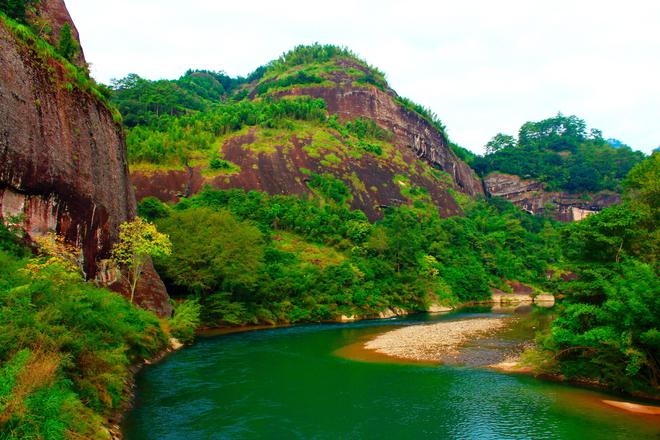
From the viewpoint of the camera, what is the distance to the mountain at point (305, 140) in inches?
2589

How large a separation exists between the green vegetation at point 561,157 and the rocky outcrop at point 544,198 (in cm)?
191

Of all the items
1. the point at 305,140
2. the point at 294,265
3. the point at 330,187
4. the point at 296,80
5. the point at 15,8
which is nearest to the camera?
the point at 15,8

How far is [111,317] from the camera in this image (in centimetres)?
1554

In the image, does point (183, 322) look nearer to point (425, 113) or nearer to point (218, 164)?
point (218, 164)

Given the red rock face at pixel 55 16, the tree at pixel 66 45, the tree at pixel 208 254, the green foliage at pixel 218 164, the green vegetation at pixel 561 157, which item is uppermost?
the green vegetation at pixel 561 157

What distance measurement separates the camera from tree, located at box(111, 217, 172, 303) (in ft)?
87.4

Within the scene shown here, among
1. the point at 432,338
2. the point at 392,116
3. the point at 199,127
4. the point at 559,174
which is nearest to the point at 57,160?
the point at 432,338

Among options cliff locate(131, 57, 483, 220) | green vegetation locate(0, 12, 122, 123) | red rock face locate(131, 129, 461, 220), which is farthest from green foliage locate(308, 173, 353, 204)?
green vegetation locate(0, 12, 122, 123)

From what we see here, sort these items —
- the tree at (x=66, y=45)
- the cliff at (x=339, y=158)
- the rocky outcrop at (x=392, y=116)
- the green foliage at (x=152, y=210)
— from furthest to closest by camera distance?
the rocky outcrop at (x=392, y=116) → the cliff at (x=339, y=158) → the green foliage at (x=152, y=210) → the tree at (x=66, y=45)

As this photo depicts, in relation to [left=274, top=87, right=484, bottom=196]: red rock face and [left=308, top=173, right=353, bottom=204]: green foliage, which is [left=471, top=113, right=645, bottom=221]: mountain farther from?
[left=308, top=173, right=353, bottom=204]: green foliage

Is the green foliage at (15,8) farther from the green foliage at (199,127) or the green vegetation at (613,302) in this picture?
the green foliage at (199,127)

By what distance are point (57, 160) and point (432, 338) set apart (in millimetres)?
26191

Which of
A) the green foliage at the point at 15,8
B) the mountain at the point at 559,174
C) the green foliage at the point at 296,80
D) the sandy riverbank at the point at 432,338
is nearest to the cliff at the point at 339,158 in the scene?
the green foliage at the point at 296,80

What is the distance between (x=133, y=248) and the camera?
26.6m
